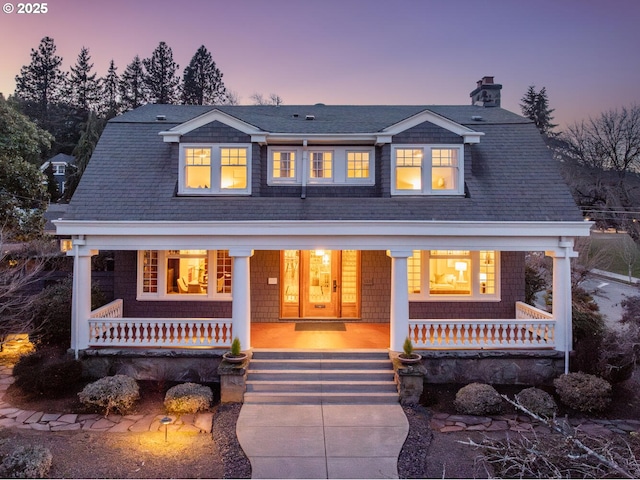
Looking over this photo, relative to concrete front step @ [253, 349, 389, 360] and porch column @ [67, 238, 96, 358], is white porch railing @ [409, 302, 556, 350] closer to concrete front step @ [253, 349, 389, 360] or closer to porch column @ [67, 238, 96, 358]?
concrete front step @ [253, 349, 389, 360]

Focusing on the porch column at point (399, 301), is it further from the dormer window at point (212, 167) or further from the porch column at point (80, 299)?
the porch column at point (80, 299)

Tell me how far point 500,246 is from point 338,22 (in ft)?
23.1

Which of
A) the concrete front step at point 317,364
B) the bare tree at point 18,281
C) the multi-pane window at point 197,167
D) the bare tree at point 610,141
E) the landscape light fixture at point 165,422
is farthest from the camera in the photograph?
the bare tree at point 610,141

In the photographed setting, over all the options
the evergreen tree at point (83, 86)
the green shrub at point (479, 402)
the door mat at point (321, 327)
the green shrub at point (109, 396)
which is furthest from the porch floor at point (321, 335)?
the evergreen tree at point (83, 86)

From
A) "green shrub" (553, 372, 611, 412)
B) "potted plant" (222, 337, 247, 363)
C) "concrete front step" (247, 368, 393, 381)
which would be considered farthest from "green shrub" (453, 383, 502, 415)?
"potted plant" (222, 337, 247, 363)

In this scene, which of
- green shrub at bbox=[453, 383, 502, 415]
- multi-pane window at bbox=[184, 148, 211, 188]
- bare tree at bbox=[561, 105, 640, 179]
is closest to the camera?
green shrub at bbox=[453, 383, 502, 415]

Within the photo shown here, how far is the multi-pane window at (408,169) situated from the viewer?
39.1ft

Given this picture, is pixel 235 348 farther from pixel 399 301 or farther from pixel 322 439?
pixel 399 301

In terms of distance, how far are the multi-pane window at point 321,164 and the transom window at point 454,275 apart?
3.70 metres

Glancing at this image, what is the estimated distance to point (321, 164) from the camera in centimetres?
1245

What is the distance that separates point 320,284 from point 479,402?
6.07m

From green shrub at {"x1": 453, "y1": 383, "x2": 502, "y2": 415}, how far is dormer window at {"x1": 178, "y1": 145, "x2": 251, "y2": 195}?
7.49 meters

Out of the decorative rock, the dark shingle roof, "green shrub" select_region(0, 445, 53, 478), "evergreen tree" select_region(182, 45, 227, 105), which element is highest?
"evergreen tree" select_region(182, 45, 227, 105)

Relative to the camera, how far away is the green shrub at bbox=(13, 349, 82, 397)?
29.3 feet
